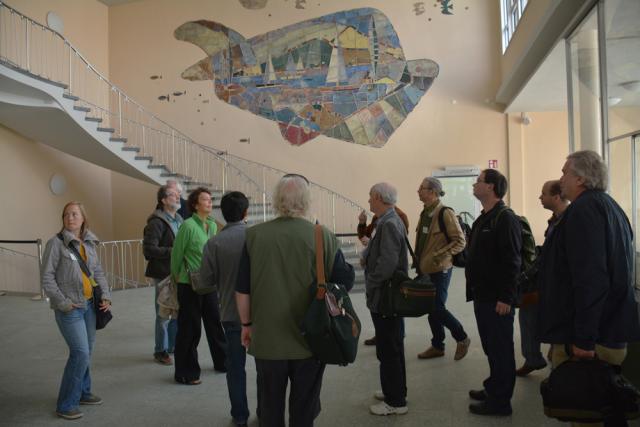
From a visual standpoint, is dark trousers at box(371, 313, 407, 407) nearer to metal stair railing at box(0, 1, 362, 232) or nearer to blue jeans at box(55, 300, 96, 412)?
blue jeans at box(55, 300, 96, 412)

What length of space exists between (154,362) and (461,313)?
12.7ft

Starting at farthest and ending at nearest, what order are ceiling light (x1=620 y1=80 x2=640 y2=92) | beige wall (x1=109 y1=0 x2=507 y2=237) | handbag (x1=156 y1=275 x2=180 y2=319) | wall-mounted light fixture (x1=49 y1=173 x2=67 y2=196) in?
wall-mounted light fixture (x1=49 y1=173 x2=67 y2=196) → beige wall (x1=109 y1=0 x2=507 y2=237) → handbag (x1=156 y1=275 x2=180 y2=319) → ceiling light (x1=620 y1=80 x2=640 y2=92)

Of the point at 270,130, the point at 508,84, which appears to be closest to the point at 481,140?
the point at 508,84

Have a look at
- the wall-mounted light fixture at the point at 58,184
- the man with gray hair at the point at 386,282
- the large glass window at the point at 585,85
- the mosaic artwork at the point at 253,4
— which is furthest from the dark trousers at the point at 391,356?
the mosaic artwork at the point at 253,4

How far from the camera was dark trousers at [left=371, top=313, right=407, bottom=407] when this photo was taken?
3.45 m

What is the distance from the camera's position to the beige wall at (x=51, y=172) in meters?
11.2

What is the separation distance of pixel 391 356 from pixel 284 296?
51.8 inches

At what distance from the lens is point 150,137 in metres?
13.6

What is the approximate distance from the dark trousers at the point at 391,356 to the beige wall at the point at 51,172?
10200 millimetres

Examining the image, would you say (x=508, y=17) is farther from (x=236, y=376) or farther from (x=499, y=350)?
(x=236, y=376)

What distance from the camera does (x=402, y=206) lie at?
12.1m

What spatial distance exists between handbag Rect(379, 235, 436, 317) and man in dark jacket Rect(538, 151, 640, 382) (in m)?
0.85

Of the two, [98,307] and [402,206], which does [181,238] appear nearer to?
[98,307]

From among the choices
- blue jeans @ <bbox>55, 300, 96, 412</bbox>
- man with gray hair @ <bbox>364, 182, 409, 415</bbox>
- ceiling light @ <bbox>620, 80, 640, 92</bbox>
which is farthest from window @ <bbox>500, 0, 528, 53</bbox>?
blue jeans @ <bbox>55, 300, 96, 412</bbox>
